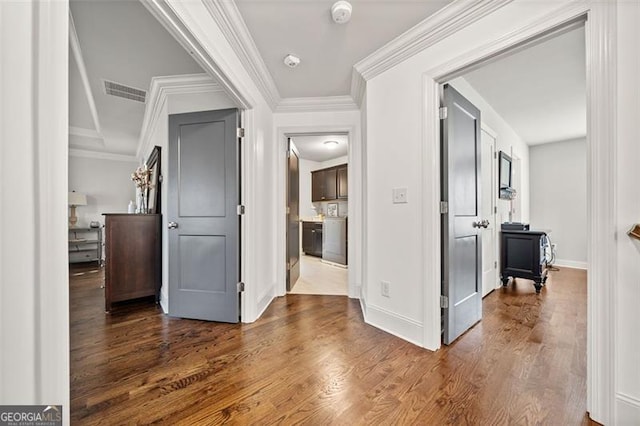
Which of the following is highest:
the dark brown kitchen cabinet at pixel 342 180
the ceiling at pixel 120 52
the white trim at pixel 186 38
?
the ceiling at pixel 120 52

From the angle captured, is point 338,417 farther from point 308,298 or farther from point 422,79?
point 422,79

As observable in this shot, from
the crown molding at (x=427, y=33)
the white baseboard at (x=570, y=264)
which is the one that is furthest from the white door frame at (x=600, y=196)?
the white baseboard at (x=570, y=264)

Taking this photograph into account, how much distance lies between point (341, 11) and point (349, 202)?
6.31 feet

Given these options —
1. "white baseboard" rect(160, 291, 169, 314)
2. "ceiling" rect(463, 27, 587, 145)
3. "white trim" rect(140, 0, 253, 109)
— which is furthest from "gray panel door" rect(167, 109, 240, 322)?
"ceiling" rect(463, 27, 587, 145)

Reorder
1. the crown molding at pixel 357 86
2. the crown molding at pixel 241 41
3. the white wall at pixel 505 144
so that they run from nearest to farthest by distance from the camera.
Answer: the crown molding at pixel 241 41
the crown molding at pixel 357 86
the white wall at pixel 505 144

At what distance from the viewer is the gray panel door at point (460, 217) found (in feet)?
6.38

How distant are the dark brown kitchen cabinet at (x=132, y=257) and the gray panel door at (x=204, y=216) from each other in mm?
575

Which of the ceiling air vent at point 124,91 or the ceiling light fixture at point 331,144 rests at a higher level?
the ceiling air vent at point 124,91

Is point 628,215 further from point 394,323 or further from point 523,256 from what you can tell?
point 523,256

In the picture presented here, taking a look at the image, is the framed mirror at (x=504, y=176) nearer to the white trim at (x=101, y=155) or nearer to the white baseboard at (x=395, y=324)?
the white baseboard at (x=395, y=324)

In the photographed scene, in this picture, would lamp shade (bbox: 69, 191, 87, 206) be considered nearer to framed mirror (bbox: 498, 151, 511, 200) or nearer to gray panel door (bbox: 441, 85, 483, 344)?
gray panel door (bbox: 441, 85, 483, 344)

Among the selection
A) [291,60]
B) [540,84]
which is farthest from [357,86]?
[540,84]

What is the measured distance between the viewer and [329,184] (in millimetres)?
5906

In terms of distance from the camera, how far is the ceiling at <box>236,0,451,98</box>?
5.60 feet
